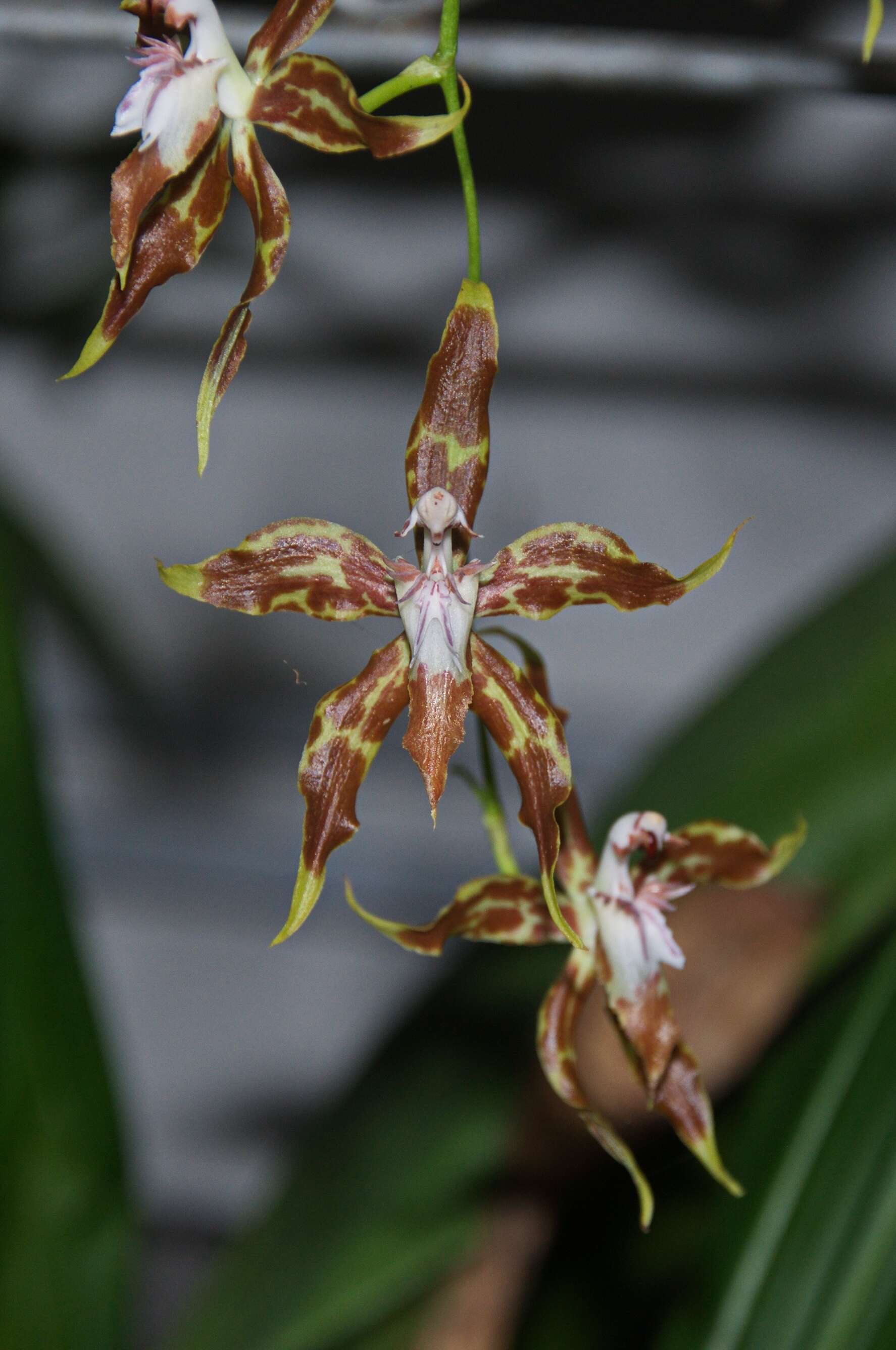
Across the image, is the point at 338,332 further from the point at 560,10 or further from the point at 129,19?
the point at 129,19

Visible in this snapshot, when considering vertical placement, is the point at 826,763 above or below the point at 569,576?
below

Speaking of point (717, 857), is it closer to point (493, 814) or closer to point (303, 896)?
point (493, 814)

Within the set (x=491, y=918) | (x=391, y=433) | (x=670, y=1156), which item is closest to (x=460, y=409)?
(x=491, y=918)

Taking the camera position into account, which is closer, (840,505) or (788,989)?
(788,989)

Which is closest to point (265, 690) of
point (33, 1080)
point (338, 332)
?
point (338, 332)

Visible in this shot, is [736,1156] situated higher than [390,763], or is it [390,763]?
[736,1156]

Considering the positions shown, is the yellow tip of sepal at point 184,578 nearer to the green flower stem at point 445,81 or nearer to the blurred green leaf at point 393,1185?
the green flower stem at point 445,81
